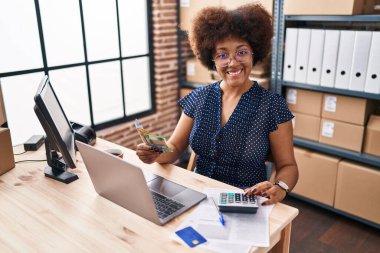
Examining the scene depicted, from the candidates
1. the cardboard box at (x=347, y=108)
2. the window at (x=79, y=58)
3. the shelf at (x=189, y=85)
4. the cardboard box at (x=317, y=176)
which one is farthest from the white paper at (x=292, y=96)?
the window at (x=79, y=58)

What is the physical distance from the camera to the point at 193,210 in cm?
128

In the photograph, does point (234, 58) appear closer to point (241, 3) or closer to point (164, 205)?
point (164, 205)

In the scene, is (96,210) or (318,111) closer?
(96,210)

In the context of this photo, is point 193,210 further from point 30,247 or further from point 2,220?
point 2,220

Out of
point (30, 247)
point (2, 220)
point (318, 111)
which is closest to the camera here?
point (30, 247)

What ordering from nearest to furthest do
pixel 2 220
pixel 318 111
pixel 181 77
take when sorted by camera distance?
pixel 2 220 < pixel 318 111 < pixel 181 77

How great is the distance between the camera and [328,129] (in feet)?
8.46

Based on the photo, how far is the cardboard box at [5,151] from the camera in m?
1.60

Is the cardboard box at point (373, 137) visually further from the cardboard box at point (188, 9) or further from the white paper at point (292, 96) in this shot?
the cardboard box at point (188, 9)

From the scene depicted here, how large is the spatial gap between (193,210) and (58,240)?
18.2 inches

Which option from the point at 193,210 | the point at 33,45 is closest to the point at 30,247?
the point at 193,210

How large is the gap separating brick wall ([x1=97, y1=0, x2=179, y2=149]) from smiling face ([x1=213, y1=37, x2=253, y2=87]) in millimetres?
1546

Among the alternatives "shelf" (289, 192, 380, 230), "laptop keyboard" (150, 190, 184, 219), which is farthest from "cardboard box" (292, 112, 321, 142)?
"laptop keyboard" (150, 190, 184, 219)

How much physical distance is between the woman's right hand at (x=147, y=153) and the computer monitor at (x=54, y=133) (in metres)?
0.28
